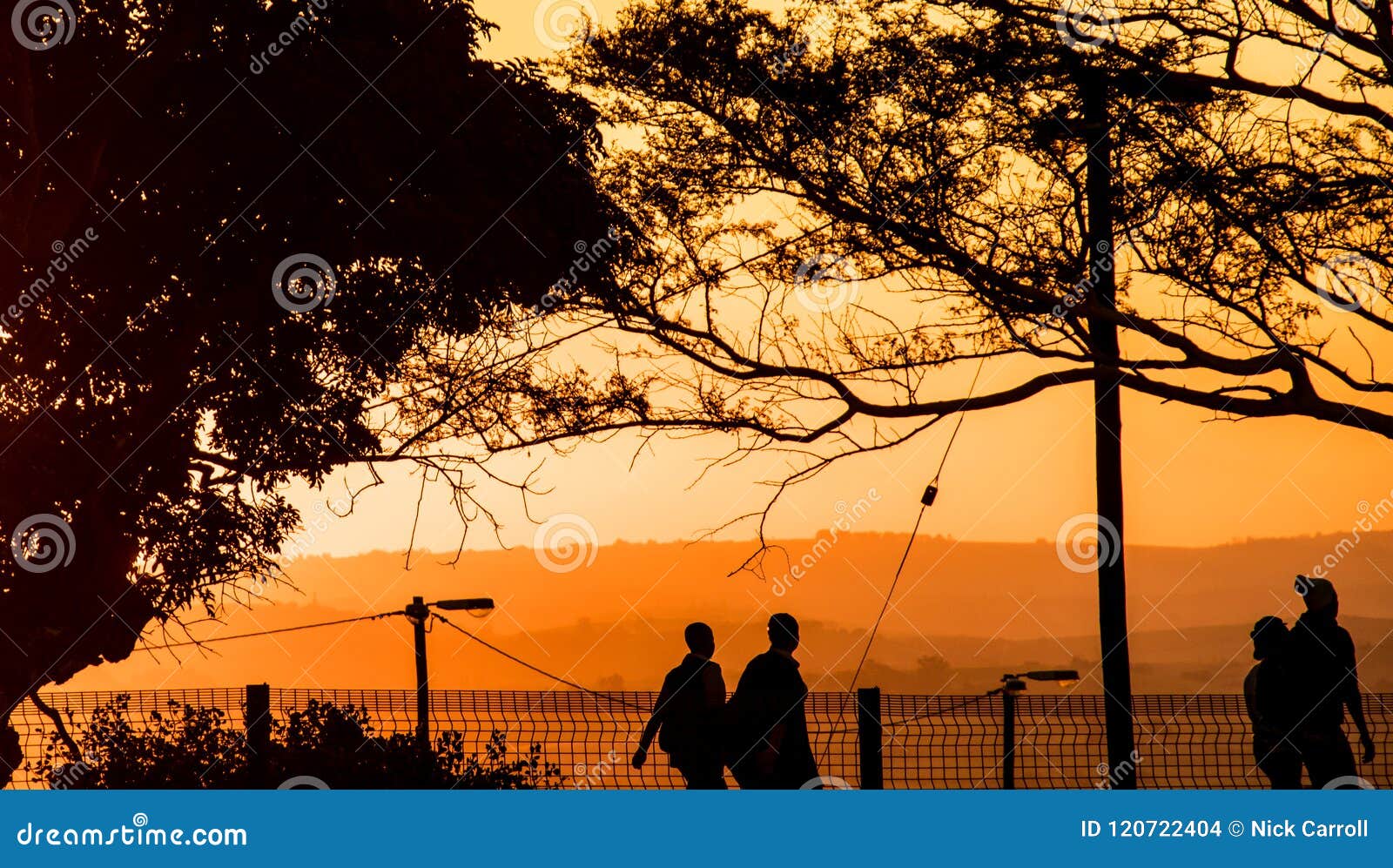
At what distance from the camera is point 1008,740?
12.8 meters

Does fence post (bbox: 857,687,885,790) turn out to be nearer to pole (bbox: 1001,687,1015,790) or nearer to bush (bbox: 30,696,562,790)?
pole (bbox: 1001,687,1015,790)

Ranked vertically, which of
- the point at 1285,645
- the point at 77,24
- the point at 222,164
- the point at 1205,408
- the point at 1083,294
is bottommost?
the point at 1285,645

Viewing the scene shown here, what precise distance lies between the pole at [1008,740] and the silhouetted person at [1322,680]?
2.87m

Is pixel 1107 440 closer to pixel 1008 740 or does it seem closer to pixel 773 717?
pixel 1008 740

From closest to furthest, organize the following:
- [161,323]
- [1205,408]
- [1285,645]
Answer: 1. [1285,645]
2. [1205,408]
3. [161,323]

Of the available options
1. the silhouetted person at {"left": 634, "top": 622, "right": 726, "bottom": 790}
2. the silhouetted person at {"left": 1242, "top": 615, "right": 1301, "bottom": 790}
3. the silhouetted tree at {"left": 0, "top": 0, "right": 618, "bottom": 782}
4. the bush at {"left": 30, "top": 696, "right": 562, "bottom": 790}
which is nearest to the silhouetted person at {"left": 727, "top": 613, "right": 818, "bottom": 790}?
the silhouetted person at {"left": 634, "top": 622, "right": 726, "bottom": 790}

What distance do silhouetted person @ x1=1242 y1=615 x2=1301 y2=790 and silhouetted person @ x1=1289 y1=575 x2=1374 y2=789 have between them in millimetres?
70

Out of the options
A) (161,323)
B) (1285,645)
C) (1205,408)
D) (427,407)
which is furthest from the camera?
(427,407)

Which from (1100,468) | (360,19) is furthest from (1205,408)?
(360,19)

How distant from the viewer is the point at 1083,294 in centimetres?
1333

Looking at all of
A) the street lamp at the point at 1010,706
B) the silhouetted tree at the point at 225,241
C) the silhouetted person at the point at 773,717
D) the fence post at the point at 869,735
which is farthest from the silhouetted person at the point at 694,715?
the silhouetted tree at the point at 225,241

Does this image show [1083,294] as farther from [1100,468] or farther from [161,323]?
[161,323]

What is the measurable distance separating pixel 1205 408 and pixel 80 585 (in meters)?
11.5

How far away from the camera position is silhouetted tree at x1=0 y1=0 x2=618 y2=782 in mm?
13414
